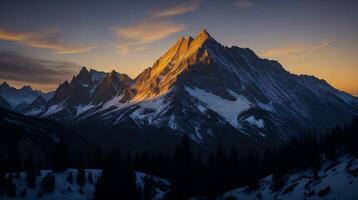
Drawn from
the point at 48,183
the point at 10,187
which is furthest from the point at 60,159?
the point at 10,187

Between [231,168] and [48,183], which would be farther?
[231,168]

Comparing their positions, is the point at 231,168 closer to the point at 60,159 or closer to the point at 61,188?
the point at 61,188

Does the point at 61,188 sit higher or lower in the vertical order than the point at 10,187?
lower

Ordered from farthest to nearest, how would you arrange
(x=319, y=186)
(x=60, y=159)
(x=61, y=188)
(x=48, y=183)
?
A: (x=60, y=159) → (x=61, y=188) → (x=48, y=183) → (x=319, y=186)

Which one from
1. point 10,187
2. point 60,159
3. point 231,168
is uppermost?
point 60,159

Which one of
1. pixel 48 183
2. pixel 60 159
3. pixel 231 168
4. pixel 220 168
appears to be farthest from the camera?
pixel 231 168

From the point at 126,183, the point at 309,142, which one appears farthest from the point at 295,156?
the point at 126,183

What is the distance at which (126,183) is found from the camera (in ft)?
399

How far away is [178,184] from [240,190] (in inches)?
716

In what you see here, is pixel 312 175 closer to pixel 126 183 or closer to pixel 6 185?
pixel 126 183

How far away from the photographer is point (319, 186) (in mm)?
98312

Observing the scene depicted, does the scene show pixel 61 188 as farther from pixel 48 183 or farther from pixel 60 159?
pixel 60 159

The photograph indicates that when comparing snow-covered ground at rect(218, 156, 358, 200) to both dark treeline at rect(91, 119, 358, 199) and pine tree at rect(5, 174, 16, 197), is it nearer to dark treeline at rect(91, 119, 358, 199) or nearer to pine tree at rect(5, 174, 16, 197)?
dark treeline at rect(91, 119, 358, 199)

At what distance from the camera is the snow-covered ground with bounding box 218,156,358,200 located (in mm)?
89812
